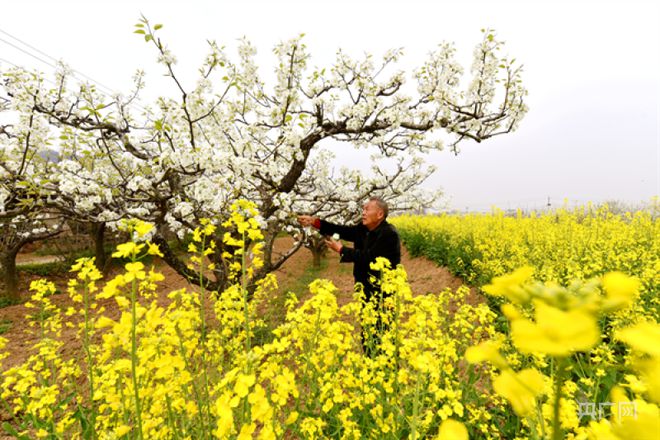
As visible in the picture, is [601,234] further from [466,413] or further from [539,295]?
[539,295]

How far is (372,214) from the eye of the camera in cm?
437

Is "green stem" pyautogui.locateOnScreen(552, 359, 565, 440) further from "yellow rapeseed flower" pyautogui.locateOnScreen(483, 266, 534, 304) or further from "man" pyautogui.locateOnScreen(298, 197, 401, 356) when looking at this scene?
"man" pyautogui.locateOnScreen(298, 197, 401, 356)

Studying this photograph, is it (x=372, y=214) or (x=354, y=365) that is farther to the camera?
(x=372, y=214)

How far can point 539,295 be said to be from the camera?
52cm

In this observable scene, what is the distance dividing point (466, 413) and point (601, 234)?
7127 millimetres

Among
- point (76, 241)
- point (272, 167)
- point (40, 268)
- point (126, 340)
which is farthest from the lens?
point (76, 241)

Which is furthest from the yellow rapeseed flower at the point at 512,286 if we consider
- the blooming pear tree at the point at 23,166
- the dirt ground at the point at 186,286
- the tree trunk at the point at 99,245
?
the tree trunk at the point at 99,245

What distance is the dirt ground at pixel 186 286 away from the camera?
566 centimetres

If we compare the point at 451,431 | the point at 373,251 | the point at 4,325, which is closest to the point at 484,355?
the point at 451,431

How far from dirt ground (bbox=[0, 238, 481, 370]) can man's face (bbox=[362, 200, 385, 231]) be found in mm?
2767

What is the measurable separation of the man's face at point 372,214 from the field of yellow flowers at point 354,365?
1.69 m

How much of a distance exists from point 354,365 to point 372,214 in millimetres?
2276

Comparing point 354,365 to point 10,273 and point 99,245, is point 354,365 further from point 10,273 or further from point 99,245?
point 99,245

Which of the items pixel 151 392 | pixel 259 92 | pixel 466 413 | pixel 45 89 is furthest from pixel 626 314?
pixel 45 89
